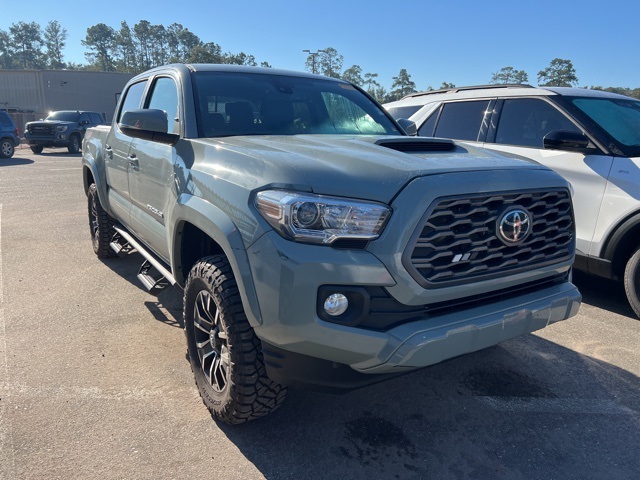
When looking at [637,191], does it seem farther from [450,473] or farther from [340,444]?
[340,444]

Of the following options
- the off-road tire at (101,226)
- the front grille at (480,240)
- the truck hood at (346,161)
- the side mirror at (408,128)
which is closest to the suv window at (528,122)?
the side mirror at (408,128)

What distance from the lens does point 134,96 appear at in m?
4.71

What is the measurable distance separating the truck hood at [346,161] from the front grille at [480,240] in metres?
0.18

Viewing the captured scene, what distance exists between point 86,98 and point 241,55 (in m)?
50.3

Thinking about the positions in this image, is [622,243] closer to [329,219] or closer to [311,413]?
[311,413]

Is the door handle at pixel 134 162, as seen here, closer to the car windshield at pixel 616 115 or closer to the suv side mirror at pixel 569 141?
the suv side mirror at pixel 569 141

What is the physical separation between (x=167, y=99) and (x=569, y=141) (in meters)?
3.46

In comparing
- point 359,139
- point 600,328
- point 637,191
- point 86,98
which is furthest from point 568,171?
point 86,98

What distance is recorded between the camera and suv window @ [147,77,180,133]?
3396 mm

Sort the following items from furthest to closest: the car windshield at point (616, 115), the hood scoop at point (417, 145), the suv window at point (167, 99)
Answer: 1. the car windshield at point (616, 115)
2. the suv window at point (167, 99)
3. the hood scoop at point (417, 145)

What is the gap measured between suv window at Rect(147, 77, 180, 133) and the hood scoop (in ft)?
4.69

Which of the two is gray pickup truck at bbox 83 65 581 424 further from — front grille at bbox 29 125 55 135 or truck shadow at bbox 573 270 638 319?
front grille at bbox 29 125 55 135

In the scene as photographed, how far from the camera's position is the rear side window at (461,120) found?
565cm

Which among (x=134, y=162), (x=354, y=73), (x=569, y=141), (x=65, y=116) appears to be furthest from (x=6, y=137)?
(x=354, y=73)
